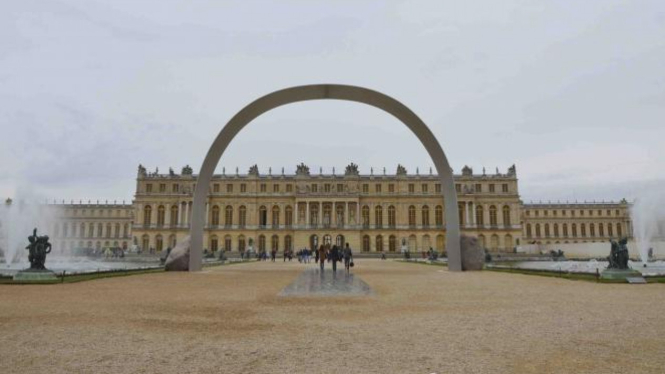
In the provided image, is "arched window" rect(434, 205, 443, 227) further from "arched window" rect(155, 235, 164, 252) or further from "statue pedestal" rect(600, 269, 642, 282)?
"statue pedestal" rect(600, 269, 642, 282)

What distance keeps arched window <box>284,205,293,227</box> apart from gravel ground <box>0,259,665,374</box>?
57.7 metres

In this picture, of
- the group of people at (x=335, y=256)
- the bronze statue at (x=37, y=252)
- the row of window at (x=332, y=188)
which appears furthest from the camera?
the row of window at (x=332, y=188)

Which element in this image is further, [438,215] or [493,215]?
[493,215]

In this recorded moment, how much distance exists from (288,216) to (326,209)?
6.12 m

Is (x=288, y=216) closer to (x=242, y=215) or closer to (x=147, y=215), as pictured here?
(x=242, y=215)

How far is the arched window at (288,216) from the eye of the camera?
228 feet

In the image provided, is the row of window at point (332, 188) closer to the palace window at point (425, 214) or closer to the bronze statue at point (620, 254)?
the palace window at point (425, 214)

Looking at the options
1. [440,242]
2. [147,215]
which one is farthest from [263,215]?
[440,242]

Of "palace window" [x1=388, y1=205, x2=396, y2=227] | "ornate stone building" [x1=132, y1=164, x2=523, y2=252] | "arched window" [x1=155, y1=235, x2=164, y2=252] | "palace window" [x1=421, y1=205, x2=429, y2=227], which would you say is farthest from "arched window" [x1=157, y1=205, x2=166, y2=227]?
"palace window" [x1=421, y1=205, x2=429, y2=227]

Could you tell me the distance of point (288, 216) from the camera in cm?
6975

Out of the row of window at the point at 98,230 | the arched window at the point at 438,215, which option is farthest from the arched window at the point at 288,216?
the row of window at the point at 98,230

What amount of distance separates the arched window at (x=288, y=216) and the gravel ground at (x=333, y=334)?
57710 mm

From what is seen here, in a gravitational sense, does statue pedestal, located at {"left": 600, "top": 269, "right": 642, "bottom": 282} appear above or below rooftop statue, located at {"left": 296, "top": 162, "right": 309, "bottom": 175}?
below

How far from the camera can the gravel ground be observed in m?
5.05
